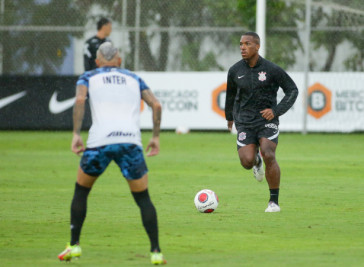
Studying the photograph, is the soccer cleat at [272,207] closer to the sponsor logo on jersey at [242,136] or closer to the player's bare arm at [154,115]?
the sponsor logo on jersey at [242,136]

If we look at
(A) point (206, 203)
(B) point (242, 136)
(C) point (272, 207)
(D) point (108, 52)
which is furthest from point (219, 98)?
(D) point (108, 52)

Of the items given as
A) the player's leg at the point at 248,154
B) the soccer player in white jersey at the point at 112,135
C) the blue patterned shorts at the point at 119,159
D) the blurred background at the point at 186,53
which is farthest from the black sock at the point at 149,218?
the blurred background at the point at 186,53

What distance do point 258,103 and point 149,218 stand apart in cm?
404

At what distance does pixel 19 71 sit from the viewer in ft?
90.3

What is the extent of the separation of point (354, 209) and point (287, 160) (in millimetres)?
7158

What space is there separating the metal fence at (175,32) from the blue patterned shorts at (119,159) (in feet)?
64.2

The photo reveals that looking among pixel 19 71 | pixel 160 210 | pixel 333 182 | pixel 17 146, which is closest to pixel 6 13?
pixel 19 71

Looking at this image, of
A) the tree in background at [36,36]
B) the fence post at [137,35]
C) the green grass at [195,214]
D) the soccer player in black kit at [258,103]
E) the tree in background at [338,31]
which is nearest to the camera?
the green grass at [195,214]

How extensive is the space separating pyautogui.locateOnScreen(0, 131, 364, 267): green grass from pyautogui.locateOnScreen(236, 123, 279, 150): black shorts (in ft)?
2.68

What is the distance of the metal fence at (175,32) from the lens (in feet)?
87.0

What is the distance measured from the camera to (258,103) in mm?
10891

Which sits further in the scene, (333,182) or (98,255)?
(333,182)

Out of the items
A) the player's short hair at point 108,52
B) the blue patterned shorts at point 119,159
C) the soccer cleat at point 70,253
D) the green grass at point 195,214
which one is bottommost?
the green grass at point 195,214

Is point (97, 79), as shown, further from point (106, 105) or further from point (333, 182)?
point (333, 182)
